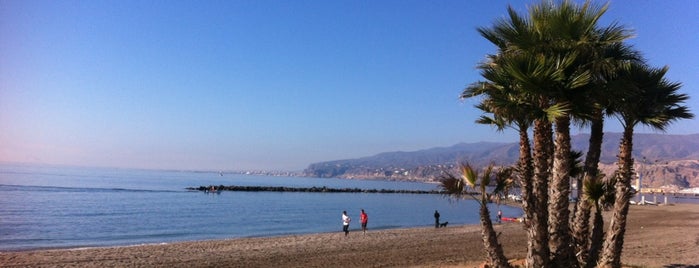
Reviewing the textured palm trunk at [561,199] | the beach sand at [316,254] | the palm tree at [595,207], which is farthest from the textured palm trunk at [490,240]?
the beach sand at [316,254]

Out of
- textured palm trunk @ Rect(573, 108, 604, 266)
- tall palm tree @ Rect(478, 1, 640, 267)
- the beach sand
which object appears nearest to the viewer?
tall palm tree @ Rect(478, 1, 640, 267)

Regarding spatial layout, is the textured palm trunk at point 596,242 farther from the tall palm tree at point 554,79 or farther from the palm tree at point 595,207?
the tall palm tree at point 554,79

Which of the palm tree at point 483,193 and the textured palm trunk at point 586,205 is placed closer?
the palm tree at point 483,193

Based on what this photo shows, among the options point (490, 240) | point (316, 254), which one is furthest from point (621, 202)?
point (316, 254)

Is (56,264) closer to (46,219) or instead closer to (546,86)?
(546,86)

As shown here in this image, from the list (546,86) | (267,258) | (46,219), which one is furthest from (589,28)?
(46,219)

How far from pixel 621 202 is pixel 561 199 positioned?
194cm

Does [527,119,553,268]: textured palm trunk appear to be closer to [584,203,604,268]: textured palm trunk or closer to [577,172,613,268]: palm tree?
[577,172,613,268]: palm tree

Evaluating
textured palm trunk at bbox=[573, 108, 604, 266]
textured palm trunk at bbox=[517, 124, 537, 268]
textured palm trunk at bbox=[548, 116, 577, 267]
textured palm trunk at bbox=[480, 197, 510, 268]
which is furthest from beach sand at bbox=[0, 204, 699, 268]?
textured palm trunk at bbox=[548, 116, 577, 267]

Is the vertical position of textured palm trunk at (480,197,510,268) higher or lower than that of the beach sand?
higher

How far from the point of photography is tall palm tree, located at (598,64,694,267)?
10195 millimetres

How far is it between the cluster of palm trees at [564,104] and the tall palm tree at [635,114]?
0.8 inches

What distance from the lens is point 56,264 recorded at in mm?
17828

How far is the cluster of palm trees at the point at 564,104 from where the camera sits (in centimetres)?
888
